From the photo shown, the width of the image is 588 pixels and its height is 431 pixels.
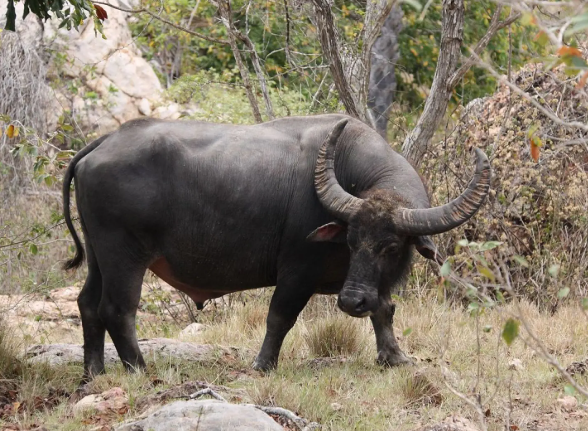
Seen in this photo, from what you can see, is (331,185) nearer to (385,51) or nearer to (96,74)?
(96,74)

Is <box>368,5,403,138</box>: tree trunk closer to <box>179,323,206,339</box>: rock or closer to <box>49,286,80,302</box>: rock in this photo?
<box>49,286,80,302</box>: rock

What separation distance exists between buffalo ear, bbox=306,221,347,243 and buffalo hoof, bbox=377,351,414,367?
44.3 inches

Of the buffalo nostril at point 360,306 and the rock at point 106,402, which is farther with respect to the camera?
the buffalo nostril at point 360,306

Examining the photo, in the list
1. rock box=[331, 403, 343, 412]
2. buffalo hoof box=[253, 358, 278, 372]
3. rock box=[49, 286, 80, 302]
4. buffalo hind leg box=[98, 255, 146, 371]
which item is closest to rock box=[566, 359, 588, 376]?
rock box=[331, 403, 343, 412]

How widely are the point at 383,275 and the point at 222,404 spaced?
1.96 meters

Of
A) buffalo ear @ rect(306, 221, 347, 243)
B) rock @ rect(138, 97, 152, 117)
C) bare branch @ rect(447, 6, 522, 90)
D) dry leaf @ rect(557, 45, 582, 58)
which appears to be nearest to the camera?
dry leaf @ rect(557, 45, 582, 58)

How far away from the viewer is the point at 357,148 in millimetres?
7391

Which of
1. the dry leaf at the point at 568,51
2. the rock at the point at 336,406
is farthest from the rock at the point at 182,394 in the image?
the dry leaf at the point at 568,51

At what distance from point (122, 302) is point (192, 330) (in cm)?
233

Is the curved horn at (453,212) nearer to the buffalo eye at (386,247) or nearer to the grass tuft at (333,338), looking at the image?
the buffalo eye at (386,247)

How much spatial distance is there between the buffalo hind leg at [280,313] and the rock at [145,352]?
49 centimetres

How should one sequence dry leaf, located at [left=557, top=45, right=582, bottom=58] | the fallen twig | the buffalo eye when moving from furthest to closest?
1. the buffalo eye
2. the fallen twig
3. dry leaf, located at [left=557, top=45, right=582, bottom=58]

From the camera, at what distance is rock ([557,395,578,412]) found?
6113 millimetres

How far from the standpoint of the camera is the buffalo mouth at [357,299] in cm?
658
